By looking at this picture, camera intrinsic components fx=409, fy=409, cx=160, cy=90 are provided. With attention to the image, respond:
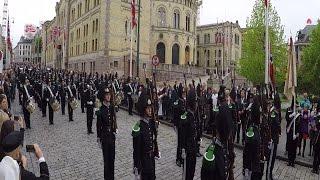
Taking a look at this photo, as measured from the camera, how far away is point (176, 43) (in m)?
65.4

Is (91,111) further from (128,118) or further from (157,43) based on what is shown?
(157,43)

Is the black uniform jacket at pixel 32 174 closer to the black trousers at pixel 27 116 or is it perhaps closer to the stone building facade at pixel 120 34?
the black trousers at pixel 27 116

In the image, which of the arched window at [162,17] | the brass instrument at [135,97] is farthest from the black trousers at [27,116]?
the arched window at [162,17]

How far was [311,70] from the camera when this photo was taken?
34.0m

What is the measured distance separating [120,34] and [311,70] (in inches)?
1015

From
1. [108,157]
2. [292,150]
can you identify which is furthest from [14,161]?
[292,150]

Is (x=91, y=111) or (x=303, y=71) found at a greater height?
(x=303, y=71)

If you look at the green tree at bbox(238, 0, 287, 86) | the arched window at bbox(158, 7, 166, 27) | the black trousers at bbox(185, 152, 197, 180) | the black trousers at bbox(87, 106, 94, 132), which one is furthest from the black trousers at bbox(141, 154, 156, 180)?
the arched window at bbox(158, 7, 166, 27)

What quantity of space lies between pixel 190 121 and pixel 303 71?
27.3 meters

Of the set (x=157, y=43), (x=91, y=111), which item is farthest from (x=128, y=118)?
(x=157, y=43)

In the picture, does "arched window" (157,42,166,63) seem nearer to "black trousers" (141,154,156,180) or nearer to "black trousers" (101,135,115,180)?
"black trousers" (101,135,115,180)

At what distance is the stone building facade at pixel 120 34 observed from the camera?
168 feet

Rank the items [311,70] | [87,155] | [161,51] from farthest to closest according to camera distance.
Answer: [161,51] < [311,70] < [87,155]

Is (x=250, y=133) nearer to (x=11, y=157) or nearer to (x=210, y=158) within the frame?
(x=210, y=158)
